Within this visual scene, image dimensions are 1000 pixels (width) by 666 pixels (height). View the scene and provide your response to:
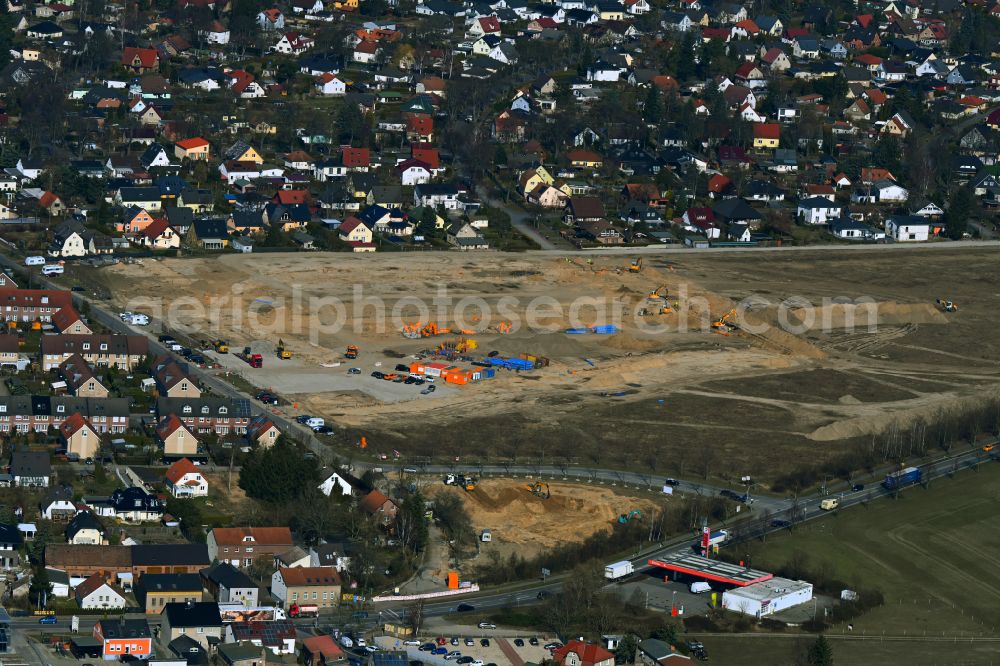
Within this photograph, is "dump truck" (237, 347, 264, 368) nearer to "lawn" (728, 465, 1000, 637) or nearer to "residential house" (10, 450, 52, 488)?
"residential house" (10, 450, 52, 488)

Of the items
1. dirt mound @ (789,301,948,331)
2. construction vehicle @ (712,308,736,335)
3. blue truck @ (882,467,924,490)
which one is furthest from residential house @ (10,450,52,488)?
dirt mound @ (789,301,948,331)

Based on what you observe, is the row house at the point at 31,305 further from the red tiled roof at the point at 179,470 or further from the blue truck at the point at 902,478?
the blue truck at the point at 902,478

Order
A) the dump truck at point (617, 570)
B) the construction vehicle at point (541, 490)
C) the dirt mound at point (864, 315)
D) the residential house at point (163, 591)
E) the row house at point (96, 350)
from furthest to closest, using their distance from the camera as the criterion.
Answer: the dirt mound at point (864, 315)
the row house at point (96, 350)
the construction vehicle at point (541, 490)
the dump truck at point (617, 570)
the residential house at point (163, 591)

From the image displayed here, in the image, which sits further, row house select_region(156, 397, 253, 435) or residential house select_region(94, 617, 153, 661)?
row house select_region(156, 397, 253, 435)

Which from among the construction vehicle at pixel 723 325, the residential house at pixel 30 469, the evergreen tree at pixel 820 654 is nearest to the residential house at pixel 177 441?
the residential house at pixel 30 469

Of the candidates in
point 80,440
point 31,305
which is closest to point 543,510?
point 80,440

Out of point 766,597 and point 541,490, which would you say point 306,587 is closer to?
point 541,490
